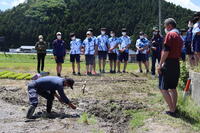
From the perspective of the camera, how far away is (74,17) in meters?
117

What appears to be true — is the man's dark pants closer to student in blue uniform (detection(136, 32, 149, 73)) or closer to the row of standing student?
the row of standing student

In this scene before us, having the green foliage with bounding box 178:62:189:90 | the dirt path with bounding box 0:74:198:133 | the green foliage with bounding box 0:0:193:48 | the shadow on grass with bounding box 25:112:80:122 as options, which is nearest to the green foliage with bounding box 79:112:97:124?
the dirt path with bounding box 0:74:198:133

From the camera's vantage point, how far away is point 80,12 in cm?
12275

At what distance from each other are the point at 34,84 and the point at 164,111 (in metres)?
3.34

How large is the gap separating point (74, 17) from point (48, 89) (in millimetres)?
108846

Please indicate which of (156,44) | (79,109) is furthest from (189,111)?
(156,44)

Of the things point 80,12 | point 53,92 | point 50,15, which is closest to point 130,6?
point 80,12

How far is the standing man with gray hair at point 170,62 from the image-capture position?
26.8ft

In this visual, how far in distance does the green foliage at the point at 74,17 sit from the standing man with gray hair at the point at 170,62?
246ft

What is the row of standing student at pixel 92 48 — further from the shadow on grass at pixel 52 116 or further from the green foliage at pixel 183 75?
the shadow on grass at pixel 52 116

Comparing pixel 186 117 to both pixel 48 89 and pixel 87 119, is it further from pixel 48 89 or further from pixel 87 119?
pixel 48 89

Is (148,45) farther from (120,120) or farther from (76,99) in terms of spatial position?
(120,120)

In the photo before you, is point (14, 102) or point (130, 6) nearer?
point (14, 102)

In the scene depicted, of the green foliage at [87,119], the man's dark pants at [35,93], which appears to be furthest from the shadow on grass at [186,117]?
the man's dark pants at [35,93]
